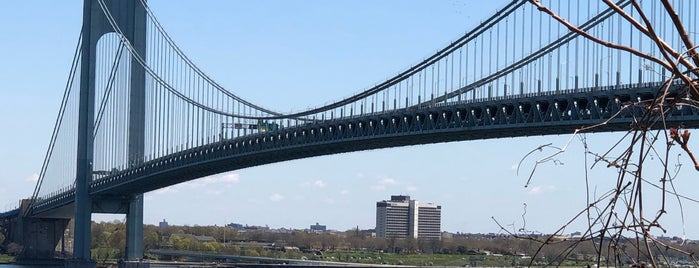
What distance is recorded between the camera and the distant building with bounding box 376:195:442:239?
167 metres

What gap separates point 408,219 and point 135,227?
105978 mm

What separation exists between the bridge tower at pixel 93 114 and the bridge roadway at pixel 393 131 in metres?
0.98

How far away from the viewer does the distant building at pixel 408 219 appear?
167125mm

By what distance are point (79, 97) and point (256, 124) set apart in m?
10.6

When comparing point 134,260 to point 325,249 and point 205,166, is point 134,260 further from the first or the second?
point 325,249

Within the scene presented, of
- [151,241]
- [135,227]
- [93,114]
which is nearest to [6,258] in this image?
[151,241]

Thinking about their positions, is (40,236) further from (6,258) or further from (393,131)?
(393,131)

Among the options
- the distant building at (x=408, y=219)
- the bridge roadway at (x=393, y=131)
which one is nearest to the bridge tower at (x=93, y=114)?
the bridge roadway at (x=393, y=131)

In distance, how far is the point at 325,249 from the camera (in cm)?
13775

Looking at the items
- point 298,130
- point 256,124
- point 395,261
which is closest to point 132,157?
point 256,124

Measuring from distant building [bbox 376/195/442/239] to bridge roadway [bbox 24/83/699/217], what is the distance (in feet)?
337

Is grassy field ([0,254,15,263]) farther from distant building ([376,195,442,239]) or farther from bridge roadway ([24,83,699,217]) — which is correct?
distant building ([376,195,442,239])

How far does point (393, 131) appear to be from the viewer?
4584 centimetres

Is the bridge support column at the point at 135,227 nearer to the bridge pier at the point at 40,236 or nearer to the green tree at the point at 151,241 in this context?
the bridge pier at the point at 40,236
